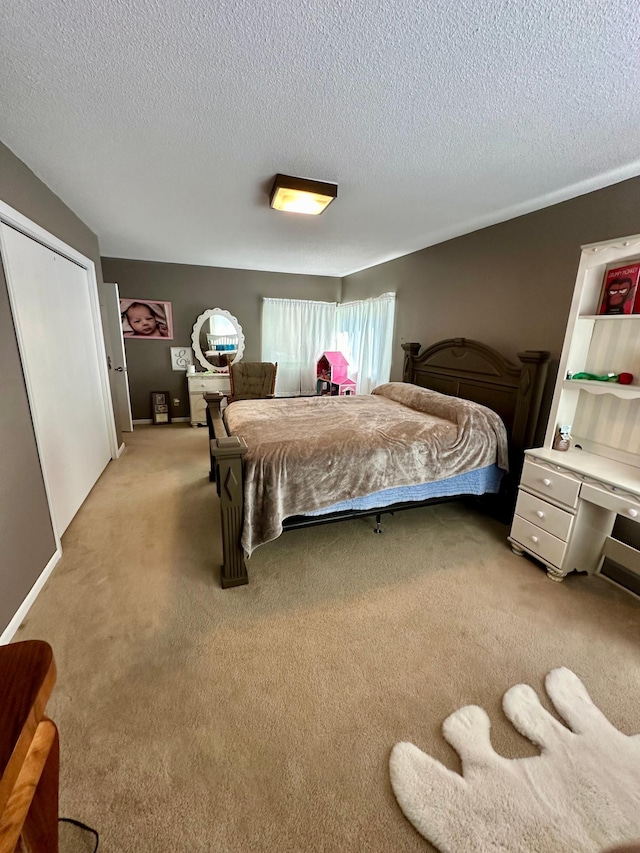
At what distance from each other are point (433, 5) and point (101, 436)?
3.84 m

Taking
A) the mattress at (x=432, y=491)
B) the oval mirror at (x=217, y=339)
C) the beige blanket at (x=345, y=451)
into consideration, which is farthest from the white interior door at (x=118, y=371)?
the mattress at (x=432, y=491)

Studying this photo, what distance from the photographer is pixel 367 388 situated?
16.9ft

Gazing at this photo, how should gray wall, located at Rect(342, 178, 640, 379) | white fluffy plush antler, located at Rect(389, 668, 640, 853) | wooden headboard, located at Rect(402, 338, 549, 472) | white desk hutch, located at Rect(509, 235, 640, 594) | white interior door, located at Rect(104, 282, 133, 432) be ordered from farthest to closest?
white interior door, located at Rect(104, 282, 133, 432), wooden headboard, located at Rect(402, 338, 549, 472), gray wall, located at Rect(342, 178, 640, 379), white desk hutch, located at Rect(509, 235, 640, 594), white fluffy plush antler, located at Rect(389, 668, 640, 853)

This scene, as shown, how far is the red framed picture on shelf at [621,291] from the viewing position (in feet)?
6.42

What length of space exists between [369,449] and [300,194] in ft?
5.68

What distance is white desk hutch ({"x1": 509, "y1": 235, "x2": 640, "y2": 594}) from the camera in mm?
2029

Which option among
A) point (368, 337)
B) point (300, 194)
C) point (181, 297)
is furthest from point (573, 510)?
point (181, 297)

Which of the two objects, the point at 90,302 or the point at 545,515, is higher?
the point at 90,302

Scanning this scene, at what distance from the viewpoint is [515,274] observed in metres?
2.80

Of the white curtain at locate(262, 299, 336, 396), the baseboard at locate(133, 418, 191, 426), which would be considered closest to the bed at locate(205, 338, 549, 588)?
the baseboard at locate(133, 418, 191, 426)

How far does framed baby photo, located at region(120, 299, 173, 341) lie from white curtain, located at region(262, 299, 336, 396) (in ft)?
4.78

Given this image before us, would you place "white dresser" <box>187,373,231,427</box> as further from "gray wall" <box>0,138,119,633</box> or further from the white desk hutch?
the white desk hutch

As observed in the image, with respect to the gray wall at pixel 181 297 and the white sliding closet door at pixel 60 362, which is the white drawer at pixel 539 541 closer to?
the white sliding closet door at pixel 60 362

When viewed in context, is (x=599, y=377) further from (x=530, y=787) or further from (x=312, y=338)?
(x=312, y=338)
